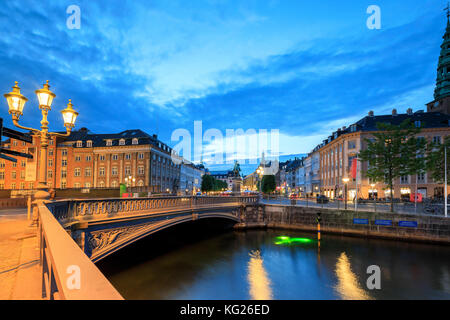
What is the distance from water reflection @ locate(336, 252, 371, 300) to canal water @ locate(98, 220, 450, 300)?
0.18 ft

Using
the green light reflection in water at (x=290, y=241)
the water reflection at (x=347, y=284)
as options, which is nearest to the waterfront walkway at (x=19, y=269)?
the water reflection at (x=347, y=284)

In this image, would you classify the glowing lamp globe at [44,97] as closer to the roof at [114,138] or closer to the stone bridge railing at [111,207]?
the stone bridge railing at [111,207]

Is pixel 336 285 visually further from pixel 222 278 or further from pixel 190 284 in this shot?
pixel 190 284

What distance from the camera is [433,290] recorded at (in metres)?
15.1

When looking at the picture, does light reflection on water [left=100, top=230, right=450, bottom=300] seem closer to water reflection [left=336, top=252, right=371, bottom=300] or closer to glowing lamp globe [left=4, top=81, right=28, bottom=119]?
water reflection [left=336, top=252, right=371, bottom=300]

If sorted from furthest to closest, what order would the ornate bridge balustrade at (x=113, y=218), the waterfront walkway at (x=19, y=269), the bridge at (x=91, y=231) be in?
1. the ornate bridge balustrade at (x=113, y=218)
2. the waterfront walkway at (x=19, y=269)
3. the bridge at (x=91, y=231)

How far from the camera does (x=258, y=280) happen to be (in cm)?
1683

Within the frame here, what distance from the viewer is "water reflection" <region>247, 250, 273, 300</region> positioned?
14.5 metres

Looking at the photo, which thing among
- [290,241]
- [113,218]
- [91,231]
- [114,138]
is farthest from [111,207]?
[114,138]

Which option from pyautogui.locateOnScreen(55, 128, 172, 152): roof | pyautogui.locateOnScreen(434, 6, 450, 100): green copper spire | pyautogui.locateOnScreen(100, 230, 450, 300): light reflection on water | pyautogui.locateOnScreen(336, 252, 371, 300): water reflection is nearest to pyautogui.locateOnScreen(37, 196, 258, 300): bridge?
pyautogui.locateOnScreen(100, 230, 450, 300): light reflection on water

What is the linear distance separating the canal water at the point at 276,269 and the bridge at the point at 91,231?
370cm

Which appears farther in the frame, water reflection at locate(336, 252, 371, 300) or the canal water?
the canal water

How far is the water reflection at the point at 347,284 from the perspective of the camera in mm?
14445
